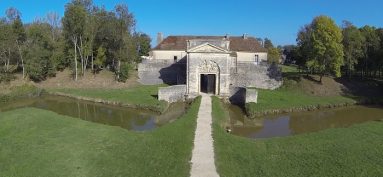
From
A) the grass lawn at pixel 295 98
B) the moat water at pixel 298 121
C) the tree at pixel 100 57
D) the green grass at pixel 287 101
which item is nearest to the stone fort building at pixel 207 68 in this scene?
the grass lawn at pixel 295 98

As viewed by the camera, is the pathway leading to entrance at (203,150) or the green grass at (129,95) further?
the green grass at (129,95)

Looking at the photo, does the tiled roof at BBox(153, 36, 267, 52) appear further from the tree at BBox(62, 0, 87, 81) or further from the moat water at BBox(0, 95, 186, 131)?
the moat water at BBox(0, 95, 186, 131)

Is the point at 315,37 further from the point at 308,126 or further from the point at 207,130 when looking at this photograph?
the point at 207,130

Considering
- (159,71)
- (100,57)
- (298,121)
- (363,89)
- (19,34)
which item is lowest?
(298,121)

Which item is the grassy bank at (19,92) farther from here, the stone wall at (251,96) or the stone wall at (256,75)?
the stone wall at (251,96)

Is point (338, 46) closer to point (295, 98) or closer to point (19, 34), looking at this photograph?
point (295, 98)

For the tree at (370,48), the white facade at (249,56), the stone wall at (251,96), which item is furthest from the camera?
the white facade at (249,56)

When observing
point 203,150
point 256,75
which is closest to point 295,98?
point 256,75
